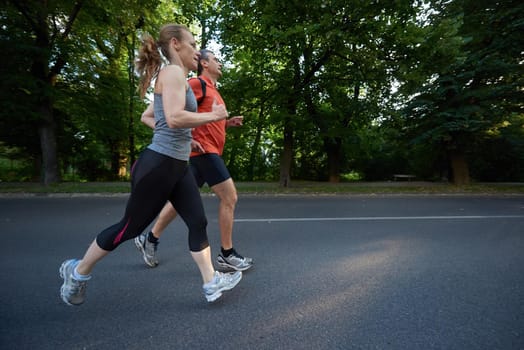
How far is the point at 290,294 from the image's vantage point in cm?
221

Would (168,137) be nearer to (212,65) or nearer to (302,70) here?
(212,65)

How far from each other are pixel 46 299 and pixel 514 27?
1430cm

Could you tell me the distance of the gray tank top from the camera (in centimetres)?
181

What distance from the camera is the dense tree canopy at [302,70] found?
28.3 feet

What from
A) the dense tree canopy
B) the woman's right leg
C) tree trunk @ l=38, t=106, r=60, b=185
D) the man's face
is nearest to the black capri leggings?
the woman's right leg

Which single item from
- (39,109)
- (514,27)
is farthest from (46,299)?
(514,27)

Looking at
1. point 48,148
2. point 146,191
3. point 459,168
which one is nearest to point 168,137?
point 146,191

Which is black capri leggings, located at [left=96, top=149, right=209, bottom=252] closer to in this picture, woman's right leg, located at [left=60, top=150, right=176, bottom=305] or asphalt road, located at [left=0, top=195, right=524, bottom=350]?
woman's right leg, located at [left=60, top=150, right=176, bottom=305]

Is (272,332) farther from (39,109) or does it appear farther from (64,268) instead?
(39,109)

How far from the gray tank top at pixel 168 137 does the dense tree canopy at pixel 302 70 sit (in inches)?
282

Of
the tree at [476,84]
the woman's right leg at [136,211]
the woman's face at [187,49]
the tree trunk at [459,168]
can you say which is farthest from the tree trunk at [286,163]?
the woman's right leg at [136,211]

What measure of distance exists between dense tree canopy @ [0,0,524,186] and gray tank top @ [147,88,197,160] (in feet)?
23.5

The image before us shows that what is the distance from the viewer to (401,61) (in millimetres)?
9094

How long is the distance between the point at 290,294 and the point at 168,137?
1507 millimetres
